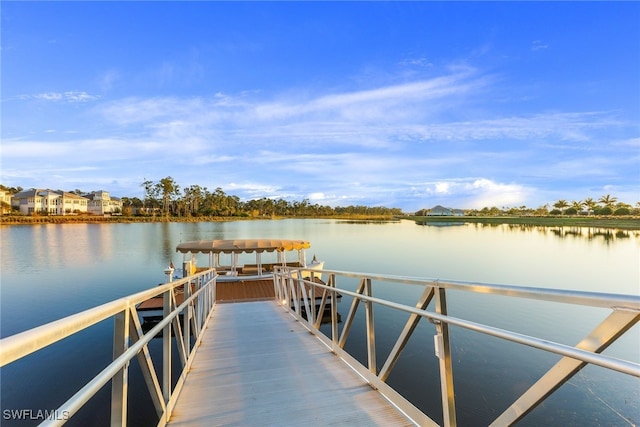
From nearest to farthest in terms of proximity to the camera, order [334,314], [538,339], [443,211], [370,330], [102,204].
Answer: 1. [538,339]
2. [370,330]
3. [334,314]
4. [102,204]
5. [443,211]

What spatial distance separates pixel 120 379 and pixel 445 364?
1898mm

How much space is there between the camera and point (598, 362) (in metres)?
1.14

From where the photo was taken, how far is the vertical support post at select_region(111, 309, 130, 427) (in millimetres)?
1719

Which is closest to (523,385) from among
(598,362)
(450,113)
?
(598,362)

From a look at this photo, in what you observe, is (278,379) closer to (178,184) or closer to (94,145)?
(94,145)

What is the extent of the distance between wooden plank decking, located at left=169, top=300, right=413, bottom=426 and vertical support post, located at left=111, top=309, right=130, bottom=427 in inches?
40.6

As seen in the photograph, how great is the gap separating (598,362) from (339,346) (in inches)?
132

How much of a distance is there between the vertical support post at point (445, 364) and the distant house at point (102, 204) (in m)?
125

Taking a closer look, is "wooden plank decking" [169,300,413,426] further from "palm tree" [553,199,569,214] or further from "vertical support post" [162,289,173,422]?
"palm tree" [553,199,569,214]

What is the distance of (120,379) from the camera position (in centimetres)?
174

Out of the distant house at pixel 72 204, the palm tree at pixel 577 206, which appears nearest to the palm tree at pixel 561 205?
the palm tree at pixel 577 206

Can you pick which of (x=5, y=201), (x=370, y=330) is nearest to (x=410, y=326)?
(x=370, y=330)

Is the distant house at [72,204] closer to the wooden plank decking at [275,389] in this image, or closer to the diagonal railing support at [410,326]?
the wooden plank decking at [275,389]

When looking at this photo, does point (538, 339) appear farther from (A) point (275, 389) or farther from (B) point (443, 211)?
(B) point (443, 211)
